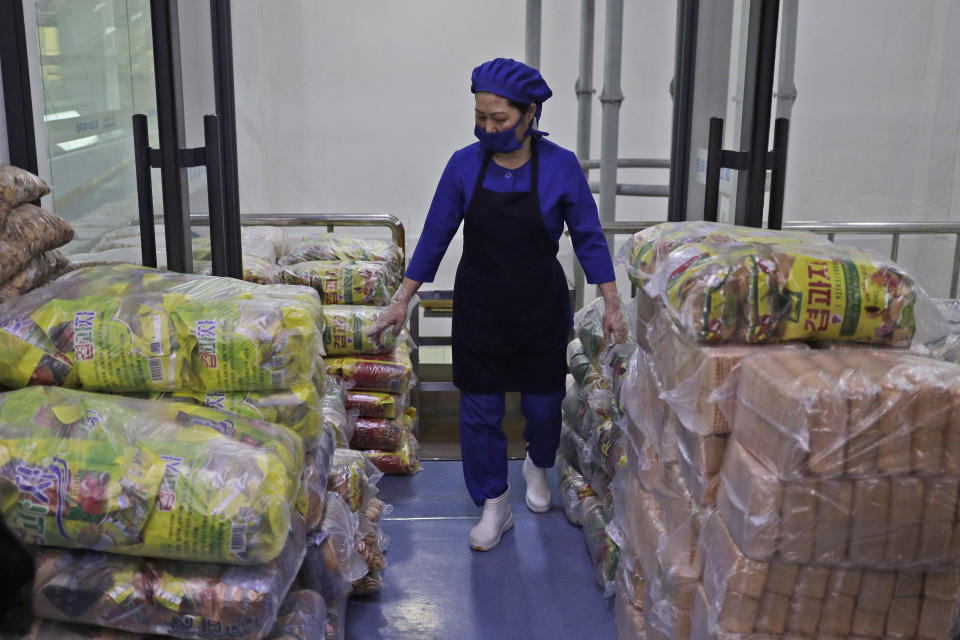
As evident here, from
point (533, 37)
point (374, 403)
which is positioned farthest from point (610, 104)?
point (374, 403)

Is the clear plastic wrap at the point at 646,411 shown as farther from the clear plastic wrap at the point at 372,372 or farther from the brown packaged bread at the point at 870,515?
the clear plastic wrap at the point at 372,372

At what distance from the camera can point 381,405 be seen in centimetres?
334

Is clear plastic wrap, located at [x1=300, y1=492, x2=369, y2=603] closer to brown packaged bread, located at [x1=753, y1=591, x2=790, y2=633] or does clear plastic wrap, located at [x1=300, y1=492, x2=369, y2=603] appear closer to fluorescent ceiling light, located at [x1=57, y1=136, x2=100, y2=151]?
brown packaged bread, located at [x1=753, y1=591, x2=790, y2=633]

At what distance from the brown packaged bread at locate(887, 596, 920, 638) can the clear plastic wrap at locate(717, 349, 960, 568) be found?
10 cm

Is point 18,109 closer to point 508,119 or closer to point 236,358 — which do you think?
point 236,358

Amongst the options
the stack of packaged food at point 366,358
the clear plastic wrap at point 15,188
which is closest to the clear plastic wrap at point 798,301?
the clear plastic wrap at point 15,188

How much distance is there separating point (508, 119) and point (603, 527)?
47.8 inches

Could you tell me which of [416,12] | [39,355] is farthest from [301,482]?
[416,12]

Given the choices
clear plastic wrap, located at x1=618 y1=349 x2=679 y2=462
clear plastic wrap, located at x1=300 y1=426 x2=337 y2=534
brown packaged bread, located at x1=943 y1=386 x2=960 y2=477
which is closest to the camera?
brown packaged bread, located at x1=943 y1=386 x2=960 y2=477

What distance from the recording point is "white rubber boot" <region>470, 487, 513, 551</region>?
114 inches

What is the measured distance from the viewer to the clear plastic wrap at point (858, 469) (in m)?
1.43

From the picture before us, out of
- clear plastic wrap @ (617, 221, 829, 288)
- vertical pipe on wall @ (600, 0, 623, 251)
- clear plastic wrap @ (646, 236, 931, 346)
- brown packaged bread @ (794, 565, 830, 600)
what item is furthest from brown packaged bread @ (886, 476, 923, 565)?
vertical pipe on wall @ (600, 0, 623, 251)

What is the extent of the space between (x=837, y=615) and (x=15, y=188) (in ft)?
6.04

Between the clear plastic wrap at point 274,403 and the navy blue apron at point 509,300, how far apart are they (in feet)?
2.87
